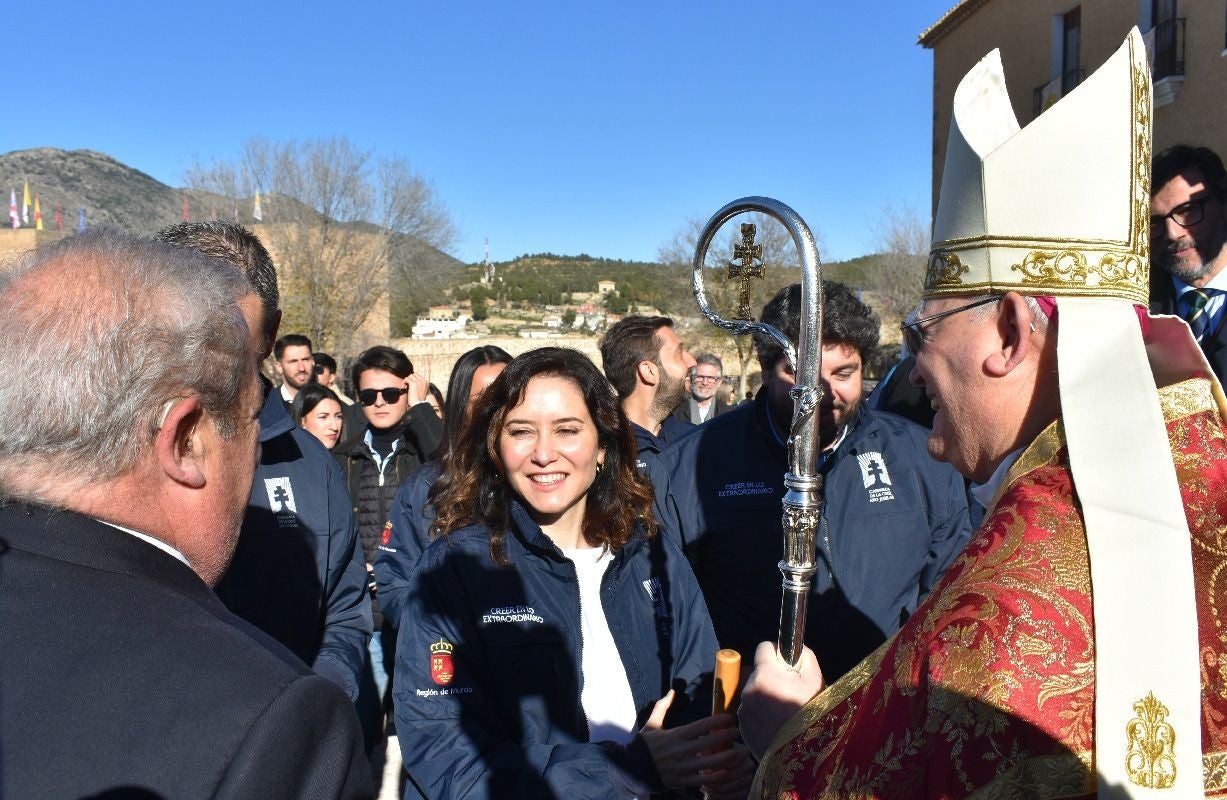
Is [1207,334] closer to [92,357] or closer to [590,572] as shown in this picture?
[590,572]

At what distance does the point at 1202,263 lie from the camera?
377cm

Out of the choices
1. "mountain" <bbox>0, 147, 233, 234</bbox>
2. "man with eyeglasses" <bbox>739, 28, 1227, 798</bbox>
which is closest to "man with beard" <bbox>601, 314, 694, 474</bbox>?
"man with eyeglasses" <bbox>739, 28, 1227, 798</bbox>

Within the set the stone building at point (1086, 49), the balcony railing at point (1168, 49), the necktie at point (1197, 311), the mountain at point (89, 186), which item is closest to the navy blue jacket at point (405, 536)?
the necktie at point (1197, 311)

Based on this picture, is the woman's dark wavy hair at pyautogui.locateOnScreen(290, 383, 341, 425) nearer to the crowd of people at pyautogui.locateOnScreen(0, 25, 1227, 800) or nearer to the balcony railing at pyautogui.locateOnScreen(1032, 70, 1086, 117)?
the crowd of people at pyautogui.locateOnScreen(0, 25, 1227, 800)

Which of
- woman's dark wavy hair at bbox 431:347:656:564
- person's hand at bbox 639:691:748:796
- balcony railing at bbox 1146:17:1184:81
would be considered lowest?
person's hand at bbox 639:691:748:796

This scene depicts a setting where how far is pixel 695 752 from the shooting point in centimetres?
203

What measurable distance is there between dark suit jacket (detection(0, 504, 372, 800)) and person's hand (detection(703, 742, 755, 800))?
1.11 meters

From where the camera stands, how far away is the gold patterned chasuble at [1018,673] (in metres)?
1.28

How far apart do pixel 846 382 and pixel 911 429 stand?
12.5 inches

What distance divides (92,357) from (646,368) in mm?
3656

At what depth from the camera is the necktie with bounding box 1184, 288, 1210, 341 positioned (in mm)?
3631

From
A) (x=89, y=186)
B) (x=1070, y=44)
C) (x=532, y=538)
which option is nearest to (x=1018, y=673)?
(x=532, y=538)

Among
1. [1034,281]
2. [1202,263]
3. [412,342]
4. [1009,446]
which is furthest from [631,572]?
[412,342]

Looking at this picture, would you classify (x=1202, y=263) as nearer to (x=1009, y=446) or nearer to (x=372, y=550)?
(x=1009, y=446)
